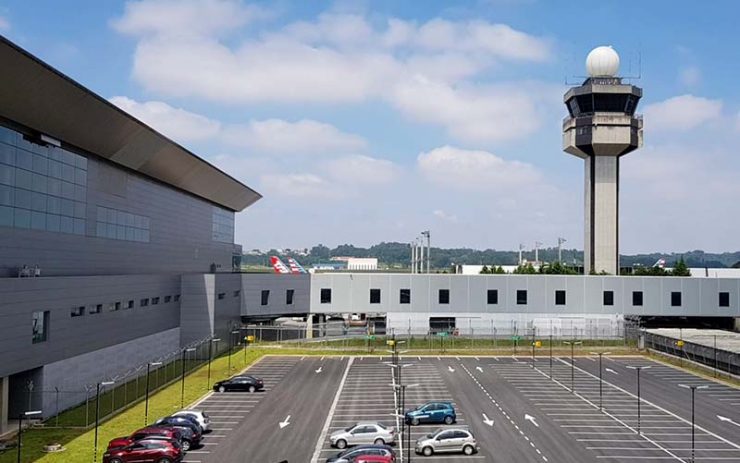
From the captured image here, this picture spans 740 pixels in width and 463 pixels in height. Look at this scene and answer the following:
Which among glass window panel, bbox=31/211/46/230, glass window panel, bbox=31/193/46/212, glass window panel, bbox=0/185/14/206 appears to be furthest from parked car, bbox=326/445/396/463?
glass window panel, bbox=31/193/46/212

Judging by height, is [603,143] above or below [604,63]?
below

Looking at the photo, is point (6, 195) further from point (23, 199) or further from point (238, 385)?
point (238, 385)

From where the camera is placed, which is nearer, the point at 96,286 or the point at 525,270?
the point at 96,286

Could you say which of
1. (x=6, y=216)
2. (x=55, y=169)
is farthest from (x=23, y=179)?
(x=55, y=169)

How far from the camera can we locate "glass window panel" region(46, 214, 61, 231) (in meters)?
49.1

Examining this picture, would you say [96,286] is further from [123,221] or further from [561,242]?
[561,242]

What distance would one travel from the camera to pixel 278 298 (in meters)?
97.2

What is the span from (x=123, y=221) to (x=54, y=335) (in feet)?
63.3

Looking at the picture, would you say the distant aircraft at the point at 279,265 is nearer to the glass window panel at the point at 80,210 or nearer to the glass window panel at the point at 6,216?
the glass window panel at the point at 80,210

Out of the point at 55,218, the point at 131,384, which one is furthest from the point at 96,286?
the point at 131,384

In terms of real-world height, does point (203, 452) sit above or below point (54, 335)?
below

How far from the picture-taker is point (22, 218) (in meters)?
45.4

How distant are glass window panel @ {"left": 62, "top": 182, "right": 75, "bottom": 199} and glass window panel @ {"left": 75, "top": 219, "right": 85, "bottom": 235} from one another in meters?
2.34

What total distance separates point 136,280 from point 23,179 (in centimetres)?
1892
